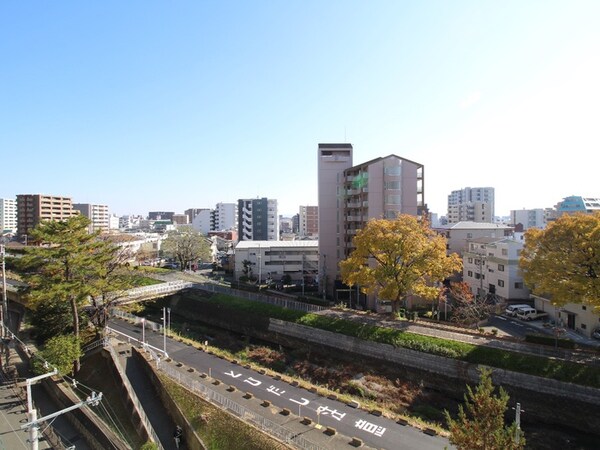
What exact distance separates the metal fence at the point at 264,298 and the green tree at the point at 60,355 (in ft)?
56.3

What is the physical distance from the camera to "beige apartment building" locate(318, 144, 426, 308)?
38.8 meters

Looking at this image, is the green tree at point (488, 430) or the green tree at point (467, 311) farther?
the green tree at point (467, 311)

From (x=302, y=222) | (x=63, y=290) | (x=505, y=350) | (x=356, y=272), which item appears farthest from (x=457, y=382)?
(x=302, y=222)

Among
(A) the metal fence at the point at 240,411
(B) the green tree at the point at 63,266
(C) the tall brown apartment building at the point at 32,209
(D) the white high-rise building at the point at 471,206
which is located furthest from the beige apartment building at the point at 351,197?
(C) the tall brown apartment building at the point at 32,209

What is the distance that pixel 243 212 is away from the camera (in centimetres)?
8925

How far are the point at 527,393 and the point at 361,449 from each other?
11650mm

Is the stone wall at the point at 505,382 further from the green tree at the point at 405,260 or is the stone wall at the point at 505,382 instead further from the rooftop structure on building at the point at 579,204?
the rooftop structure on building at the point at 579,204

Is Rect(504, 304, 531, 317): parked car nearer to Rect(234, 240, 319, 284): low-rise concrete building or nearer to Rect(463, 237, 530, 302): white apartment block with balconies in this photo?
Rect(463, 237, 530, 302): white apartment block with balconies

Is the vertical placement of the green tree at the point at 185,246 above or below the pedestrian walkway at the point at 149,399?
above

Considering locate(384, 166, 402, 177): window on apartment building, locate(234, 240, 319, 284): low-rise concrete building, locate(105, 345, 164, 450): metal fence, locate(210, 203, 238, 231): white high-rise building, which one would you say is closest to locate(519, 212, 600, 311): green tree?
locate(384, 166, 402, 177): window on apartment building

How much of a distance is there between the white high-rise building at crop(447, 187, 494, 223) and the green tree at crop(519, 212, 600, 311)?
267ft

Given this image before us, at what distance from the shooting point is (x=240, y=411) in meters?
17.1

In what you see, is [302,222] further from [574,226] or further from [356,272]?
[574,226]

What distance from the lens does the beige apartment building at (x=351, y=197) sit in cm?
3875
